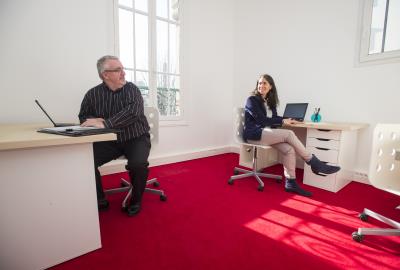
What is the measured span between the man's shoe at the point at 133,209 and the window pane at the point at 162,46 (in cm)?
202

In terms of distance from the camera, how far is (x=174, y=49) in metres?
3.35

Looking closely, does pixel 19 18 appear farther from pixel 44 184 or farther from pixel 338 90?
pixel 338 90

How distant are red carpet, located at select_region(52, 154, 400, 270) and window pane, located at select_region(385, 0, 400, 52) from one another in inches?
61.0

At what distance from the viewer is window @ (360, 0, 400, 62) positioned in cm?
237

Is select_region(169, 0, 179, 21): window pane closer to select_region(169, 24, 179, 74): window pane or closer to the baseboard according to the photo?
select_region(169, 24, 179, 74): window pane

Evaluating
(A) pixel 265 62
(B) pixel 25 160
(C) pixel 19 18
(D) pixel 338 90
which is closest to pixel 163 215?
(B) pixel 25 160

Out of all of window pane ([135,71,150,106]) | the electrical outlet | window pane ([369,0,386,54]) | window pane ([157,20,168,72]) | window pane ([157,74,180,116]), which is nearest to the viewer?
window pane ([369,0,386,54])

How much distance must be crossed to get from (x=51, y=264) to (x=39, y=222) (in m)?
0.26

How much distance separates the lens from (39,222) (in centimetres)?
117

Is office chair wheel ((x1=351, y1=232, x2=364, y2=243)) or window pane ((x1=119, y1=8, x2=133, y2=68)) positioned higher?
window pane ((x1=119, y1=8, x2=133, y2=68))

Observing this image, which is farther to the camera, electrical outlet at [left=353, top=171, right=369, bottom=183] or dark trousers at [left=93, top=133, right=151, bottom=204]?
electrical outlet at [left=353, top=171, right=369, bottom=183]

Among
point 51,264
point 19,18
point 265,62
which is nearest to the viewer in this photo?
point 51,264

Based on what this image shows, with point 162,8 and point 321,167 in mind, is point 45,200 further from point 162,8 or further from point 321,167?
point 162,8

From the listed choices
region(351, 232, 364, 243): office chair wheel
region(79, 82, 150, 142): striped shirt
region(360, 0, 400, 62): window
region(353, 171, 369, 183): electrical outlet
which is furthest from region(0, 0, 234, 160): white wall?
region(351, 232, 364, 243): office chair wheel
